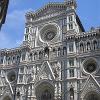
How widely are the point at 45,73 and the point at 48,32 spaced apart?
7041mm

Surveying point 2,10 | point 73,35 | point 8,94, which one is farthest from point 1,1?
point 8,94

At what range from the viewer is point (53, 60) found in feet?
102

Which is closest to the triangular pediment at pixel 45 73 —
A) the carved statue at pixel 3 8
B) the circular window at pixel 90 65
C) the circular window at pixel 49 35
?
the circular window at pixel 49 35

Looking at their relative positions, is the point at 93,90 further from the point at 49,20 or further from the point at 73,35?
the point at 49,20

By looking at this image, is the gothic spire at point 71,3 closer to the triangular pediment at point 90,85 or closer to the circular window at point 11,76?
the triangular pediment at point 90,85

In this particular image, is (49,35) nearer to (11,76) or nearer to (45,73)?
(45,73)

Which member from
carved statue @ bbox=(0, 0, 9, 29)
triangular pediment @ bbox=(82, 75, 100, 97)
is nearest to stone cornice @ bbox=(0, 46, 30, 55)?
triangular pediment @ bbox=(82, 75, 100, 97)

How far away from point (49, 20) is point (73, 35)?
576 centimetres

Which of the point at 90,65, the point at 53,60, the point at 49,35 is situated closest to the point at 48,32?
the point at 49,35

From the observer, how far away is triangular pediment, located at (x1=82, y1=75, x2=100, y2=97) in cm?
2714

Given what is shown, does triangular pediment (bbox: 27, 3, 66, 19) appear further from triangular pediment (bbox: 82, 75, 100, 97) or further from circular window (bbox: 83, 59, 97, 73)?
triangular pediment (bbox: 82, 75, 100, 97)

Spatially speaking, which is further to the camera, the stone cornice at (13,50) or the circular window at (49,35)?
the stone cornice at (13,50)

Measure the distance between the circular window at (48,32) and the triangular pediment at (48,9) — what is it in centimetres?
247

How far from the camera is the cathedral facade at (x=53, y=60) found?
2825 cm
